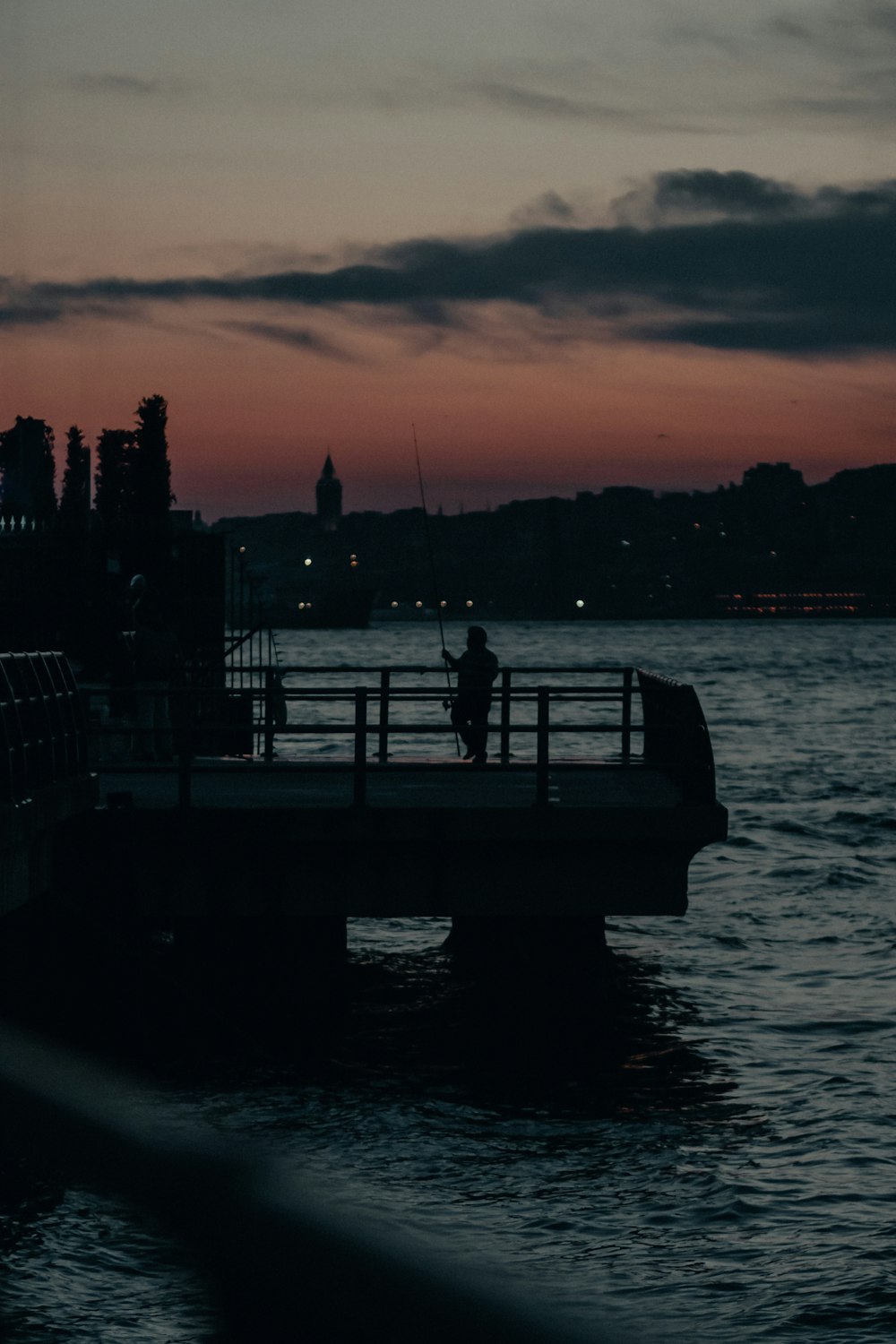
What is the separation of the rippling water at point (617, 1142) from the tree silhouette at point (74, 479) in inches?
3105

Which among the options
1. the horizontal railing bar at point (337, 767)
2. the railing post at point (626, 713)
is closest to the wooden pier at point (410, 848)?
the horizontal railing bar at point (337, 767)

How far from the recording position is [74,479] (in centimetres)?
12862

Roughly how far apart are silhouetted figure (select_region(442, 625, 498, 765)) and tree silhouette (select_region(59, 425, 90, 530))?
78.6 meters

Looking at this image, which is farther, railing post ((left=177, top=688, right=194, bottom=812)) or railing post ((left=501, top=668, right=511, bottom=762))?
railing post ((left=501, top=668, right=511, bottom=762))

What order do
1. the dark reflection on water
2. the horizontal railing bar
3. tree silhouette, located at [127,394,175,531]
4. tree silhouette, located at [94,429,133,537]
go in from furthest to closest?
tree silhouette, located at [94,429,133,537] < tree silhouette, located at [127,394,175,531] < the horizontal railing bar < the dark reflection on water

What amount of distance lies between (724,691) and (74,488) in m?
48.5

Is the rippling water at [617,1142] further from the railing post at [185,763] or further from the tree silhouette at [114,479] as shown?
the tree silhouette at [114,479]

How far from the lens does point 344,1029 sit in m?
19.0

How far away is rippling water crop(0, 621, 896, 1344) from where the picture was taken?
11281 mm

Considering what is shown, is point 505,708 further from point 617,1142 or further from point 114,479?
point 114,479

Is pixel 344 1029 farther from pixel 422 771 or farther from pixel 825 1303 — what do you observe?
pixel 825 1303

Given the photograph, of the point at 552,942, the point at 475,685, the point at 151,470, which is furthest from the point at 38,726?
the point at 151,470

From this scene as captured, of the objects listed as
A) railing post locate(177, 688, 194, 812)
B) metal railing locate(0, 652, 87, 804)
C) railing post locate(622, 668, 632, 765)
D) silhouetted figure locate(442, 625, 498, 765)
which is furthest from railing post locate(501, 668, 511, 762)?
metal railing locate(0, 652, 87, 804)

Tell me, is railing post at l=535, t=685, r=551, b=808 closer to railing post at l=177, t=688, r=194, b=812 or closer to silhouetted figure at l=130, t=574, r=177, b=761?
railing post at l=177, t=688, r=194, b=812
